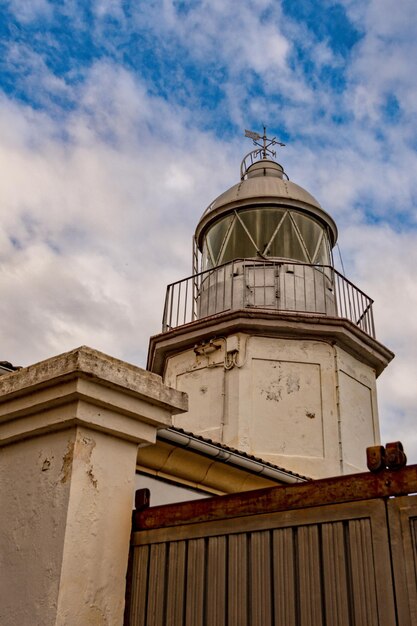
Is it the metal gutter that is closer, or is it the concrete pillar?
the concrete pillar

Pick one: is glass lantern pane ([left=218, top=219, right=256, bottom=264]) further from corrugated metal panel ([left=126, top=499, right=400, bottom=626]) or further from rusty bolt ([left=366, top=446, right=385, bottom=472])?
rusty bolt ([left=366, top=446, right=385, bottom=472])

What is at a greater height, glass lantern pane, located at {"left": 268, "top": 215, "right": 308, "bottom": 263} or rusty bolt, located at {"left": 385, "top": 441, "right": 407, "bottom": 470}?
glass lantern pane, located at {"left": 268, "top": 215, "right": 308, "bottom": 263}

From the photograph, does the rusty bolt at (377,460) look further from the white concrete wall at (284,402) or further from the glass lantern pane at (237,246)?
the glass lantern pane at (237,246)

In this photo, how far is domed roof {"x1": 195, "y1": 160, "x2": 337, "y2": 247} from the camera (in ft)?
39.9

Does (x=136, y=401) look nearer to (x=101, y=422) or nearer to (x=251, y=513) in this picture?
(x=101, y=422)

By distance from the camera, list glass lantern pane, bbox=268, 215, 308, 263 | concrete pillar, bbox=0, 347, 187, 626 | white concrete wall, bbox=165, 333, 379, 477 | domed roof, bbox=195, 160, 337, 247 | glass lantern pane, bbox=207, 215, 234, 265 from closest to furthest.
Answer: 1. concrete pillar, bbox=0, 347, 187, 626
2. white concrete wall, bbox=165, 333, 379, 477
3. glass lantern pane, bbox=268, 215, 308, 263
4. domed roof, bbox=195, 160, 337, 247
5. glass lantern pane, bbox=207, 215, 234, 265

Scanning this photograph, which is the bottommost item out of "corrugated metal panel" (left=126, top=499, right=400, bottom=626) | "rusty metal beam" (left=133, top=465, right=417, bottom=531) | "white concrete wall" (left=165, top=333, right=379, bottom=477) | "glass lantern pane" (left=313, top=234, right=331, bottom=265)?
"corrugated metal panel" (left=126, top=499, right=400, bottom=626)

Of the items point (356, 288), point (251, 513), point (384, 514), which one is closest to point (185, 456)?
point (251, 513)

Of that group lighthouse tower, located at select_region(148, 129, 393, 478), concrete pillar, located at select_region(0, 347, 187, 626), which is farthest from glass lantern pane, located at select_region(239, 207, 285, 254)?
concrete pillar, located at select_region(0, 347, 187, 626)

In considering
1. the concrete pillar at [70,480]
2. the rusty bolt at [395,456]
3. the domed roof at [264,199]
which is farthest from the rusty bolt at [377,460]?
the domed roof at [264,199]

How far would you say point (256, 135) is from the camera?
14.5 m

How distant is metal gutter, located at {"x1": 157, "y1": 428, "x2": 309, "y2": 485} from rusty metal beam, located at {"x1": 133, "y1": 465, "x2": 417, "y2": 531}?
197cm

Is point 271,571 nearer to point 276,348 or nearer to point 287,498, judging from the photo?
point 287,498

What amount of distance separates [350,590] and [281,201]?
10.1 m
